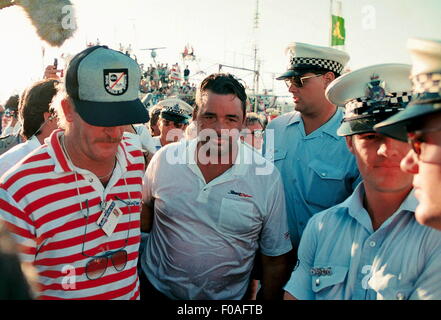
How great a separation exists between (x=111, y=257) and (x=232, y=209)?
0.83m

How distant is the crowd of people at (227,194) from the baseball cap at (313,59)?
0.7 inches

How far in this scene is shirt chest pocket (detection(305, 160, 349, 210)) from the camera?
2.74 meters

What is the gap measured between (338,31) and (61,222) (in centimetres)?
1207

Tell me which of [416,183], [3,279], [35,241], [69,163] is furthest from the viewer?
[69,163]

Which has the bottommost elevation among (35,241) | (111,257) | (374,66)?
(111,257)

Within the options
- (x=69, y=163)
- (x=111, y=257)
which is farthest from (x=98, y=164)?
(x=111, y=257)

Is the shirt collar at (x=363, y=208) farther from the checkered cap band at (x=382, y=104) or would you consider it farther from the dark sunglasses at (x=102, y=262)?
the dark sunglasses at (x=102, y=262)

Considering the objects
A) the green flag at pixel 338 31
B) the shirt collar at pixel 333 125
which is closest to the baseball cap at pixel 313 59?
the shirt collar at pixel 333 125

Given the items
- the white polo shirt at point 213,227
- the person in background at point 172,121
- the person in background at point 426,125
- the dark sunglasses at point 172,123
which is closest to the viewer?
the person in background at point 426,125

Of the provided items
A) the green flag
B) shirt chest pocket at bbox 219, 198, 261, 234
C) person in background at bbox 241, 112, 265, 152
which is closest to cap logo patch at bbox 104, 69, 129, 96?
shirt chest pocket at bbox 219, 198, 261, 234

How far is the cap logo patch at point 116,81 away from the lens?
183cm

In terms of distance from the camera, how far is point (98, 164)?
197 centimetres
